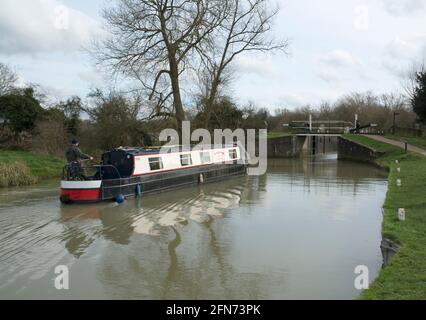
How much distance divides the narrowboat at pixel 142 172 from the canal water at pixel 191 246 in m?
0.50

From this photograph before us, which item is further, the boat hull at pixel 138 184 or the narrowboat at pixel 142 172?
the narrowboat at pixel 142 172

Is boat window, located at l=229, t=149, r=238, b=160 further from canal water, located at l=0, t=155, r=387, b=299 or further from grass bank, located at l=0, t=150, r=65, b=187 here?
grass bank, located at l=0, t=150, r=65, b=187

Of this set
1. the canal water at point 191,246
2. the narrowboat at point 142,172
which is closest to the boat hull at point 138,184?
the narrowboat at point 142,172

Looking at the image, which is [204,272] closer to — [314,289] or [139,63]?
[314,289]

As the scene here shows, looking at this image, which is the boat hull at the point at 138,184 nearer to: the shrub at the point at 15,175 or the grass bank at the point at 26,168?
the shrub at the point at 15,175

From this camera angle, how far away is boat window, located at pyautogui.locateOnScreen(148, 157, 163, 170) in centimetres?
1651

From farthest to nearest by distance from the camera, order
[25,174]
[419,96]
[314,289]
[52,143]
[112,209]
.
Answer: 1. [419,96]
2. [52,143]
3. [25,174]
4. [112,209]
5. [314,289]

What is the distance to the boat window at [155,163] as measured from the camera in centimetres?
1651

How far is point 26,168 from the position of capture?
746 inches

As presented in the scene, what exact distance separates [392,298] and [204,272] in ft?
9.74

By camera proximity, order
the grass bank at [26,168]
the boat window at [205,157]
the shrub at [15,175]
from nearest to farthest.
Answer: the shrub at [15,175]
the grass bank at [26,168]
the boat window at [205,157]

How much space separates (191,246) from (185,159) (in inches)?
389
